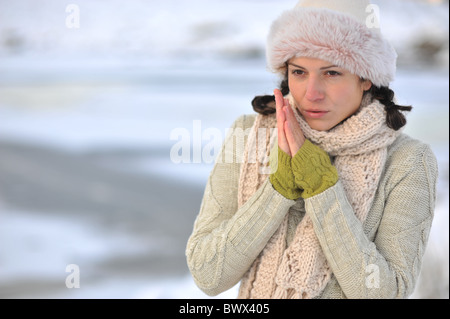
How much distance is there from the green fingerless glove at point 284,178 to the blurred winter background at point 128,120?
3.40ft

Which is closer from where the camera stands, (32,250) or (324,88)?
(324,88)

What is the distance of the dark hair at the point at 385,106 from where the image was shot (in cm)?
121

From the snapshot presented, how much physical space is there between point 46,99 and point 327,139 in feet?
13.0

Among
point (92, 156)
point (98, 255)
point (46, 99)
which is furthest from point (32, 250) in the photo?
point (46, 99)

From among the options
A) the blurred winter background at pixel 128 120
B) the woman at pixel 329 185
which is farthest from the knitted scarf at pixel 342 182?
the blurred winter background at pixel 128 120

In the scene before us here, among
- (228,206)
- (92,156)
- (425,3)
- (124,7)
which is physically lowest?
(228,206)

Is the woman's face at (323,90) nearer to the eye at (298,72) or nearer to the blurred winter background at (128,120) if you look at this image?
the eye at (298,72)

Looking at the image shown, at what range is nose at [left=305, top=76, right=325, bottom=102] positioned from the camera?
117 centimetres

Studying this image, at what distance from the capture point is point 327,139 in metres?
1.22

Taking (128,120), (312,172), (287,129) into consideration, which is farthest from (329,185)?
(128,120)

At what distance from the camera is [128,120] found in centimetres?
443

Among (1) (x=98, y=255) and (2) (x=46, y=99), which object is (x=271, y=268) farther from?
(2) (x=46, y=99)

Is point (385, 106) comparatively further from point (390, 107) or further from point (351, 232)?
point (351, 232)

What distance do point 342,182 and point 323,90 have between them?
213 mm
